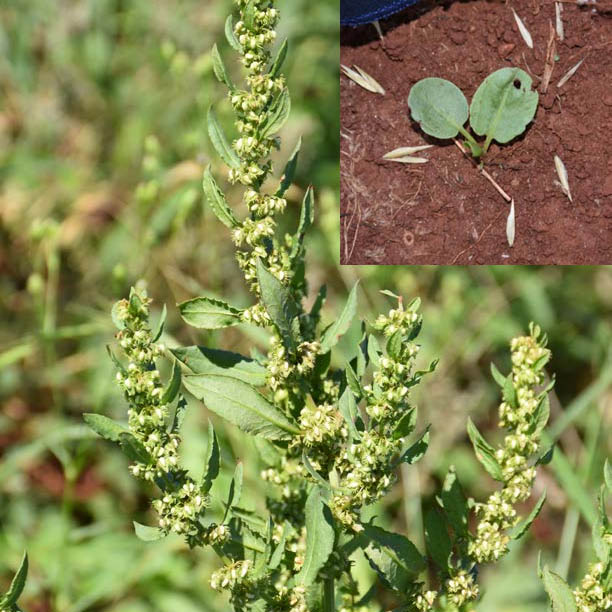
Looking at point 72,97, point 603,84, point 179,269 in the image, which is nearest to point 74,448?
point 179,269

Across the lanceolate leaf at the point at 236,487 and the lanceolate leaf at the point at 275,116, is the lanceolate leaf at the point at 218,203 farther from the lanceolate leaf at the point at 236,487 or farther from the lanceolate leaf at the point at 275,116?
the lanceolate leaf at the point at 236,487

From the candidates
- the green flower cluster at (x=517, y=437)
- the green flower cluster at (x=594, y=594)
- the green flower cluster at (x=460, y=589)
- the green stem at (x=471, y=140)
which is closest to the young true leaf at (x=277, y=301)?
the green flower cluster at (x=517, y=437)

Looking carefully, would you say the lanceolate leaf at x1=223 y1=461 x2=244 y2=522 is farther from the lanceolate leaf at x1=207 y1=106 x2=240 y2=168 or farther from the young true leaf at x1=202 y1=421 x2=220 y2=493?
the lanceolate leaf at x1=207 y1=106 x2=240 y2=168

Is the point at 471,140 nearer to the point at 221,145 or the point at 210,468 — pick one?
the point at 221,145

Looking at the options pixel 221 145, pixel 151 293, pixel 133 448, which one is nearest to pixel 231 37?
pixel 221 145

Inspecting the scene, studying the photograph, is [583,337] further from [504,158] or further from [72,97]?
[72,97]

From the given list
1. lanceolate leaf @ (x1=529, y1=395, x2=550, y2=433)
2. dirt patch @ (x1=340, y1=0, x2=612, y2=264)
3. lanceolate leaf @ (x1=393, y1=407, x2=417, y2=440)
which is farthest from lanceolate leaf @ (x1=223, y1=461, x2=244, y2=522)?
dirt patch @ (x1=340, y1=0, x2=612, y2=264)
